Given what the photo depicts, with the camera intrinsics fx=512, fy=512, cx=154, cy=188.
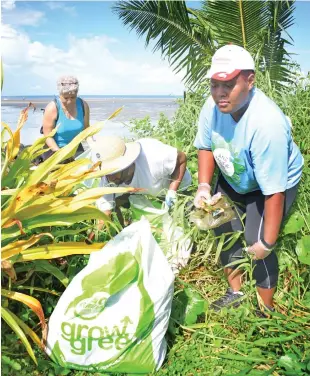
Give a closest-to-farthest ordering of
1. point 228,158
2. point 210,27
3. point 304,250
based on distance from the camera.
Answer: point 228,158, point 304,250, point 210,27

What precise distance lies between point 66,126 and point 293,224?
2349 mm

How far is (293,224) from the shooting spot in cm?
297

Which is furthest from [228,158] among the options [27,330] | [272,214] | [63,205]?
[27,330]

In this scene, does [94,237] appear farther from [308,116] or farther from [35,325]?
[308,116]

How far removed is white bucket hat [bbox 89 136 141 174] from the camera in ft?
9.23

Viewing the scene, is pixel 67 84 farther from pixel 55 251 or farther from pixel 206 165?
pixel 55 251

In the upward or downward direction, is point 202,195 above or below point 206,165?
below

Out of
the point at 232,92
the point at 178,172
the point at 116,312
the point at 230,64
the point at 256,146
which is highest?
the point at 230,64

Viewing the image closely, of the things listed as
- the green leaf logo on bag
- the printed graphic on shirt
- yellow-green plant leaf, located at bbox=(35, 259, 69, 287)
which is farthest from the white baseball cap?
yellow-green plant leaf, located at bbox=(35, 259, 69, 287)

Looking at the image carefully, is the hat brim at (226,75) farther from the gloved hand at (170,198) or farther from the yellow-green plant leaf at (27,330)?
the yellow-green plant leaf at (27,330)

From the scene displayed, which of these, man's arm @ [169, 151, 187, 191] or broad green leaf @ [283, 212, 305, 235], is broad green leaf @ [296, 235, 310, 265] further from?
man's arm @ [169, 151, 187, 191]

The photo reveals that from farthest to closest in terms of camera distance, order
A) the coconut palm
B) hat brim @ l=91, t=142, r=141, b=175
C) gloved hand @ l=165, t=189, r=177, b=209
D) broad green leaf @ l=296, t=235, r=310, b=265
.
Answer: the coconut palm < gloved hand @ l=165, t=189, r=177, b=209 < broad green leaf @ l=296, t=235, r=310, b=265 < hat brim @ l=91, t=142, r=141, b=175

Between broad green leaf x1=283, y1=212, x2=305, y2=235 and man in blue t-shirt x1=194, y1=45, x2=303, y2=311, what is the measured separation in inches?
8.5

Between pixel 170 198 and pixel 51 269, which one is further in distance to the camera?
pixel 170 198
